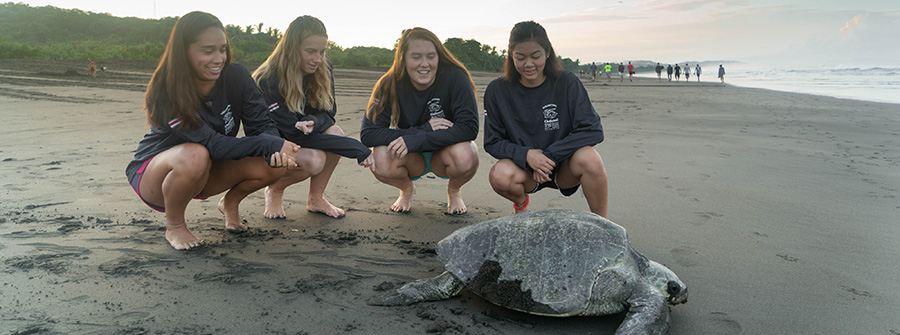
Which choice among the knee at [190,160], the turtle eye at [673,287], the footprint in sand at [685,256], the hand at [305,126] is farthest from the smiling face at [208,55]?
the footprint in sand at [685,256]

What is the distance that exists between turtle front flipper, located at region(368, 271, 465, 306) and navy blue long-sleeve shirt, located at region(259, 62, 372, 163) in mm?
1291

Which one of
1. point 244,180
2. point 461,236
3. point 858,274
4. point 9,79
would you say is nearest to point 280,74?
point 244,180

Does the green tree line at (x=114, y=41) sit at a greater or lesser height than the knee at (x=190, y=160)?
greater

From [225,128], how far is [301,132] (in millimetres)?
546

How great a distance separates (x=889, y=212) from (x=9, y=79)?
14.9 m

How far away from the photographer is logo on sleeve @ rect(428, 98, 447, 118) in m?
3.49

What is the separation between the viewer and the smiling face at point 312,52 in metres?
3.19

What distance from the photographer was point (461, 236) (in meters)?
2.39

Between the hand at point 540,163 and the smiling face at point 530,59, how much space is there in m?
0.45

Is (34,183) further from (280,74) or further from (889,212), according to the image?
(889,212)

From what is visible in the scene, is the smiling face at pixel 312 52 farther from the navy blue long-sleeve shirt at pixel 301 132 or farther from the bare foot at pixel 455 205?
the bare foot at pixel 455 205

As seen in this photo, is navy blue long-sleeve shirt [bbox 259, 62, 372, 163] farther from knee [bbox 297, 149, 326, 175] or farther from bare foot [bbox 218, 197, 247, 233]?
bare foot [bbox 218, 197, 247, 233]

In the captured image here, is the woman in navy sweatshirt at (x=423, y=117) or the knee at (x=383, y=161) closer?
the woman in navy sweatshirt at (x=423, y=117)

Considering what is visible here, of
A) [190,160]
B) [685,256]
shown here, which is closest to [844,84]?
[685,256]
